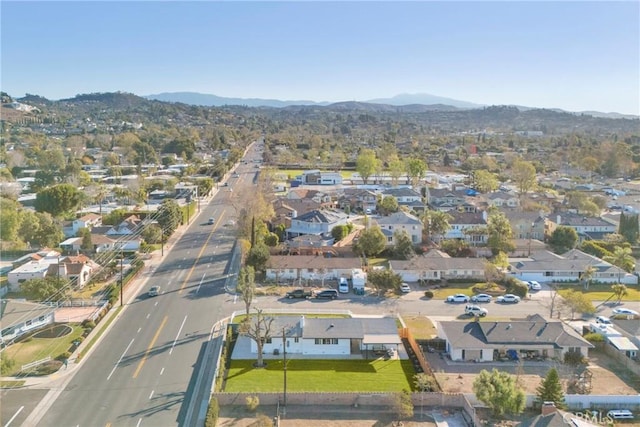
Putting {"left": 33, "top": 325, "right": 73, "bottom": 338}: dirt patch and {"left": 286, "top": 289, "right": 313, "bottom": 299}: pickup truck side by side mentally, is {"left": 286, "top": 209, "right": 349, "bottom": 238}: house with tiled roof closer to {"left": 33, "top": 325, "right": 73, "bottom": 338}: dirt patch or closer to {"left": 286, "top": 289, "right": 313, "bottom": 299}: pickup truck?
{"left": 286, "top": 289, "right": 313, "bottom": 299}: pickup truck

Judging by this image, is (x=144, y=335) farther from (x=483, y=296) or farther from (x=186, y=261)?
(x=483, y=296)

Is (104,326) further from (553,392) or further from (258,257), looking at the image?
(553,392)

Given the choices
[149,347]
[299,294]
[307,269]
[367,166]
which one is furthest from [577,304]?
[367,166]

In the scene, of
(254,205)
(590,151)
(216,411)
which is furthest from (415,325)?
(590,151)

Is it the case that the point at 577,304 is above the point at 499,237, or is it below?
below

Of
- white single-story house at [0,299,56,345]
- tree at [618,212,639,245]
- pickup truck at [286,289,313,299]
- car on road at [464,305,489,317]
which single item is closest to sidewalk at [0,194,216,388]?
white single-story house at [0,299,56,345]

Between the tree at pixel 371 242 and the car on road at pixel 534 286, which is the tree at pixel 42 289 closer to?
the tree at pixel 371 242

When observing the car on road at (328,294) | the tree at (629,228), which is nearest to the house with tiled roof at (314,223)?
the car on road at (328,294)

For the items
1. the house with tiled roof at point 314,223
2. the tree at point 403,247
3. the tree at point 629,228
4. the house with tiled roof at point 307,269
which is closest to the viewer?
the house with tiled roof at point 307,269
